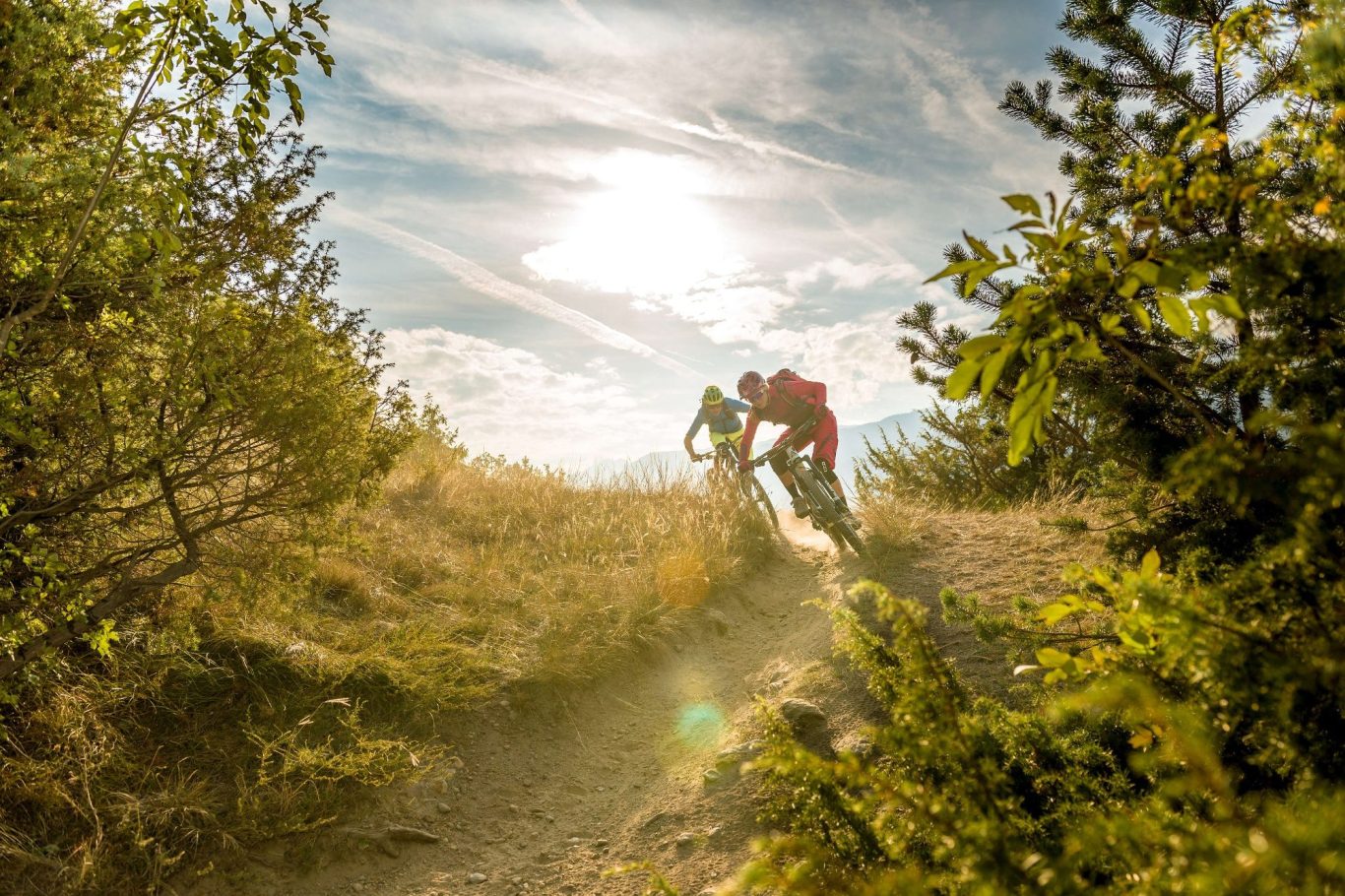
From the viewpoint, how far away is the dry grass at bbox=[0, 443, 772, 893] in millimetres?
3600

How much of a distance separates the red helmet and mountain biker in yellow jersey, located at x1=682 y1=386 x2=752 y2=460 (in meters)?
1.48

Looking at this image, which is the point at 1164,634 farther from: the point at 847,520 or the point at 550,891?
the point at 847,520

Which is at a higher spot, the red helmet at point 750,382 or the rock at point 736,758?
the red helmet at point 750,382

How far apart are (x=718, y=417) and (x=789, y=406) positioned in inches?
92.0

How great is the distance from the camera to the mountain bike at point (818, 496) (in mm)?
8031

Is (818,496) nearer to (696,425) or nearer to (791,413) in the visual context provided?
(791,413)

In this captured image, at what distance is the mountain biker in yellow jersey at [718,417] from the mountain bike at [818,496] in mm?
3068

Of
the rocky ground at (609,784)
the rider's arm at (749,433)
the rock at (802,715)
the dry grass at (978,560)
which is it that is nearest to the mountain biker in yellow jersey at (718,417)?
the rider's arm at (749,433)

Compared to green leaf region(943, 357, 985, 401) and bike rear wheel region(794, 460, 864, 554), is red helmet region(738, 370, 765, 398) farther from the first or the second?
green leaf region(943, 357, 985, 401)

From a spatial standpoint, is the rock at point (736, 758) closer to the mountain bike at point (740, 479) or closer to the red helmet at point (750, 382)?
the mountain bike at point (740, 479)

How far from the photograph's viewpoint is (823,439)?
10312 mm

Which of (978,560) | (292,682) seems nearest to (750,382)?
(978,560)

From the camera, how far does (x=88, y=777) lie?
12.2 feet

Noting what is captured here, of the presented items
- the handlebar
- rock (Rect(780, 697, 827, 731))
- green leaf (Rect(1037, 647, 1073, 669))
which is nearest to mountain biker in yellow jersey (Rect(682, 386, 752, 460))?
the handlebar
